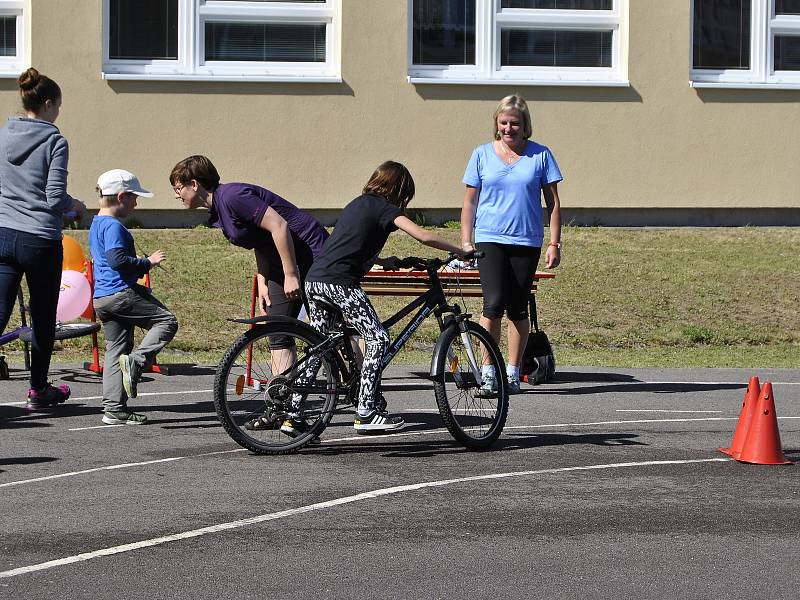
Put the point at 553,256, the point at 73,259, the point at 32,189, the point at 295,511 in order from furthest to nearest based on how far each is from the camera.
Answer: the point at 73,259
the point at 553,256
the point at 32,189
the point at 295,511

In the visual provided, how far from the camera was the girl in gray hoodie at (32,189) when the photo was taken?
30.4ft

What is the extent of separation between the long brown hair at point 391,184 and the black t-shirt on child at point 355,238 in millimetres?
42

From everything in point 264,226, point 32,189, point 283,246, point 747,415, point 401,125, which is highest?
point 401,125

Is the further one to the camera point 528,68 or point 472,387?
point 528,68

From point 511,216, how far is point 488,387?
209cm

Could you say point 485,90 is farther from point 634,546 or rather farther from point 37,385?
point 634,546

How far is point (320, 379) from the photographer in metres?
8.41

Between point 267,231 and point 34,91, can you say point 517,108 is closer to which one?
point 267,231

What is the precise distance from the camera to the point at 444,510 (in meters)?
6.98

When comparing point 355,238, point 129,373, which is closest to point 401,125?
point 129,373

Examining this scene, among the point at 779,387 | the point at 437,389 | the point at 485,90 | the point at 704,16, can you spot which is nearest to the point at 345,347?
the point at 437,389

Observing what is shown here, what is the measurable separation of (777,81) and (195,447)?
47.4 ft

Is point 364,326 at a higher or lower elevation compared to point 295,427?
higher

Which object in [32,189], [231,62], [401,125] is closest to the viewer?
[32,189]
